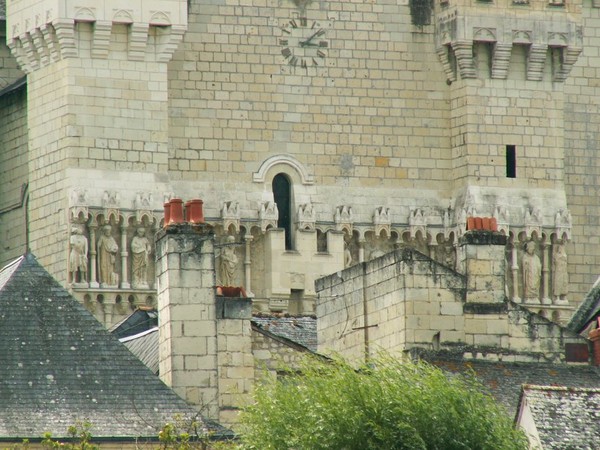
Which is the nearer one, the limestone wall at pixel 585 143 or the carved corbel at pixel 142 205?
the carved corbel at pixel 142 205

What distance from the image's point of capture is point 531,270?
6744 centimetres

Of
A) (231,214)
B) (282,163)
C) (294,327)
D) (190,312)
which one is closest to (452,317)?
(190,312)

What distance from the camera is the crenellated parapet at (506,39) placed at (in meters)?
67.7

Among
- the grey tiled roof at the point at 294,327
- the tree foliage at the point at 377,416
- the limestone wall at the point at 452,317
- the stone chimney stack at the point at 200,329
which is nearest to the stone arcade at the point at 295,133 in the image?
the grey tiled roof at the point at 294,327

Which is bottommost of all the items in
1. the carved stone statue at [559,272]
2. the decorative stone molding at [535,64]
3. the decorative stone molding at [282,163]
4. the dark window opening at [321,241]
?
the carved stone statue at [559,272]

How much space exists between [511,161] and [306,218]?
4141 mm

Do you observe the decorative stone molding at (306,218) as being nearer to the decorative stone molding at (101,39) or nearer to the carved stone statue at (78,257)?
the carved stone statue at (78,257)

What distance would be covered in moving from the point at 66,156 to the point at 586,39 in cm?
1157

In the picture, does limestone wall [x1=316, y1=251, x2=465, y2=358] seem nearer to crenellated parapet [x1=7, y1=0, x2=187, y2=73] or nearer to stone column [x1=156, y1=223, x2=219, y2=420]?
stone column [x1=156, y1=223, x2=219, y2=420]

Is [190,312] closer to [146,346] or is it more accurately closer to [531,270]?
[146,346]

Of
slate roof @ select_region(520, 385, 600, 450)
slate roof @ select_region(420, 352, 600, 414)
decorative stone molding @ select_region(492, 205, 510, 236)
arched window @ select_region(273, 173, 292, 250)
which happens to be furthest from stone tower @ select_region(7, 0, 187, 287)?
slate roof @ select_region(520, 385, 600, 450)

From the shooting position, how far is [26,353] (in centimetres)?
4525

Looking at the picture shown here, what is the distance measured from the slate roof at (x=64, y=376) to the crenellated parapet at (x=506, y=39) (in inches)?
869

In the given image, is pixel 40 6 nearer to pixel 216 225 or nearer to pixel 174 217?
pixel 216 225
